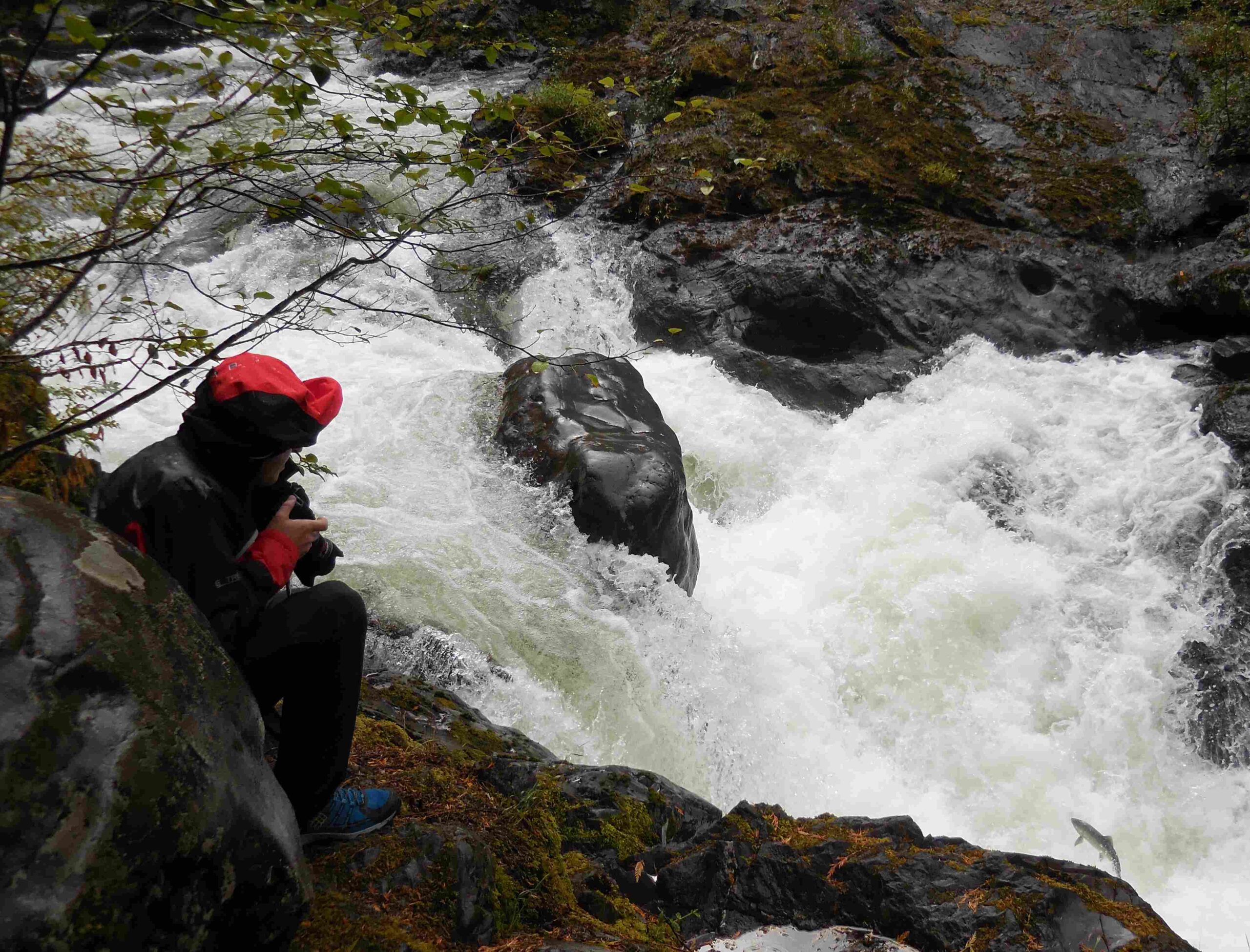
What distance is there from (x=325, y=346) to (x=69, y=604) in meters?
8.26

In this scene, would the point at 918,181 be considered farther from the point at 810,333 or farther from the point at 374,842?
the point at 374,842

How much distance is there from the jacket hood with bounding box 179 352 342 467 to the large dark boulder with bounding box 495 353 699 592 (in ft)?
12.6

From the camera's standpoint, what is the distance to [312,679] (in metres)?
2.32

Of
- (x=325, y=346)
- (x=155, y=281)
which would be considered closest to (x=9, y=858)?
(x=325, y=346)

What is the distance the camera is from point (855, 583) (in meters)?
7.46

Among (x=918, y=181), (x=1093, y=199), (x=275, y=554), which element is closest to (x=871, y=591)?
(x=275, y=554)

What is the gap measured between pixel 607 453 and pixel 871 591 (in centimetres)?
278

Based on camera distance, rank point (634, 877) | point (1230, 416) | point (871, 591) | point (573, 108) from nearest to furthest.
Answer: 1. point (634, 877)
2. point (871, 591)
3. point (1230, 416)
4. point (573, 108)

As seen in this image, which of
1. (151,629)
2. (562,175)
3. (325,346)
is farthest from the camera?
(562,175)

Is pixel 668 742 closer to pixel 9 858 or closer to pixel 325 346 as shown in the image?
pixel 9 858

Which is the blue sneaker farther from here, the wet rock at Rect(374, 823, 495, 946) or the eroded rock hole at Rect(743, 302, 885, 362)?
the eroded rock hole at Rect(743, 302, 885, 362)

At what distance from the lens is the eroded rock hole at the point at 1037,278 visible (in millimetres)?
10320

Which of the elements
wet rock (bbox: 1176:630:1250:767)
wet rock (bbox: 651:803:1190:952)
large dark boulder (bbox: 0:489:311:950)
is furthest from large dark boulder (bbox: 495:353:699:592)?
large dark boulder (bbox: 0:489:311:950)

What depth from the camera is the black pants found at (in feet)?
7.30
